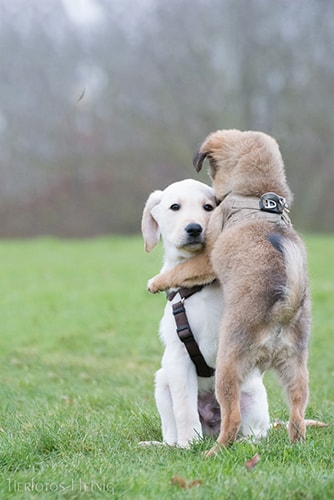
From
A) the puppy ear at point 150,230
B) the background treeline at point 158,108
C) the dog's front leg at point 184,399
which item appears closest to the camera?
the dog's front leg at point 184,399

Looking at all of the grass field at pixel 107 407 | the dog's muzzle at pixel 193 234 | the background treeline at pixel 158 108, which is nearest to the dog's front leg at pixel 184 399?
the grass field at pixel 107 407

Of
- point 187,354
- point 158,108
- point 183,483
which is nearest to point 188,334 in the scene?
point 187,354

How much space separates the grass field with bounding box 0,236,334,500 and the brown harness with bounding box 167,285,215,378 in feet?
1.55

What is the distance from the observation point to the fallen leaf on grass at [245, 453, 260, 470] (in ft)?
12.7

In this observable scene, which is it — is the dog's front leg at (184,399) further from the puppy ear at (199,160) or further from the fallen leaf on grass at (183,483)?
the puppy ear at (199,160)

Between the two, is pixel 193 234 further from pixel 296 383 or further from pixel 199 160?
pixel 296 383

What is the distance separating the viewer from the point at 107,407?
643cm

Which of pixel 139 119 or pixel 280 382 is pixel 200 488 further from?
pixel 139 119

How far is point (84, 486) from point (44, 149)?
30.2 meters

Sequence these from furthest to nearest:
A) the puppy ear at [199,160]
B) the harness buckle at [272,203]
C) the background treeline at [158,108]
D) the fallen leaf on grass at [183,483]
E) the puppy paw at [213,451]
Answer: the background treeline at [158,108], the puppy ear at [199,160], the harness buckle at [272,203], the puppy paw at [213,451], the fallen leaf on grass at [183,483]

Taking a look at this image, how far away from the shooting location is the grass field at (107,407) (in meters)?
3.64

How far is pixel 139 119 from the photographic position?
32406mm

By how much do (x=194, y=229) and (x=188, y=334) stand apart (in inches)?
25.6

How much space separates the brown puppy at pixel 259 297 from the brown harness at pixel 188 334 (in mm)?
209
